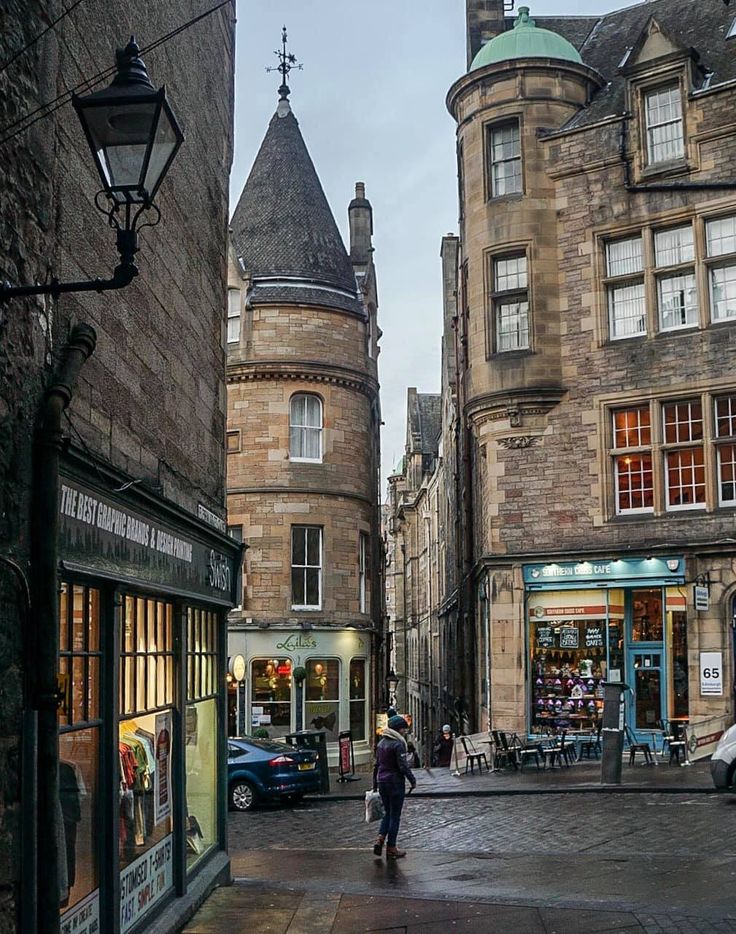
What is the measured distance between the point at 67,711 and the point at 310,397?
25923 millimetres

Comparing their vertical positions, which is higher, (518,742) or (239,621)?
(239,621)

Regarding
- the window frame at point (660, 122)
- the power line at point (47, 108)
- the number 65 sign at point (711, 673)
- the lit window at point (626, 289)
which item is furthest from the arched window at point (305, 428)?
the power line at point (47, 108)

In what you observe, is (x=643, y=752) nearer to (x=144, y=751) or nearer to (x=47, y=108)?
(x=144, y=751)

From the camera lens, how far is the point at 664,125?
25.8m

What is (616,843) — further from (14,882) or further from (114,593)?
(14,882)

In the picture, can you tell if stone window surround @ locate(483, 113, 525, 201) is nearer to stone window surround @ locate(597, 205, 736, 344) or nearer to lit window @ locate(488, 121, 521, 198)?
lit window @ locate(488, 121, 521, 198)

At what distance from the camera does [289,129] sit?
36719 mm

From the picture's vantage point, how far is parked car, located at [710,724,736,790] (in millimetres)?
17703

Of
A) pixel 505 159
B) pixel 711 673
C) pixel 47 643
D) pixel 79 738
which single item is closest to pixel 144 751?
pixel 79 738

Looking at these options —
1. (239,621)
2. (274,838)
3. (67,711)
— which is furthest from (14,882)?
(239,621)

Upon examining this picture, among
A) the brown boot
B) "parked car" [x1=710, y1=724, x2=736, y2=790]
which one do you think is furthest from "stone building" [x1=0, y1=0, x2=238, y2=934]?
"parked car" [x1=710, y1=724, x2=736, y2=790]

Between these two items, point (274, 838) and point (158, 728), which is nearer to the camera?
point (158, 728)

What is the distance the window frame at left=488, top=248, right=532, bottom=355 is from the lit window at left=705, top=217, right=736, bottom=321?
399cm

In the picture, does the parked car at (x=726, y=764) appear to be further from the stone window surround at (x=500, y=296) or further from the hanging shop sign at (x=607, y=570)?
the stone window surround at (x=500, y=296)
